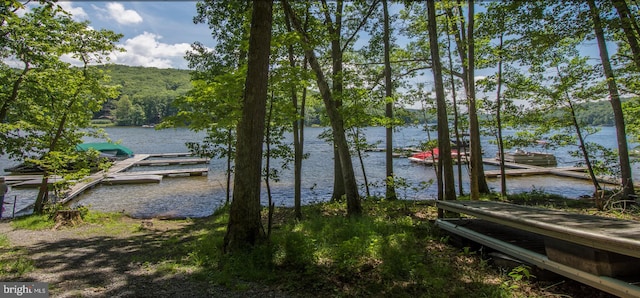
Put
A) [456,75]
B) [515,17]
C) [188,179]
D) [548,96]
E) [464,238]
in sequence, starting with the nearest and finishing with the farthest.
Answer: [464,238] < [515,17] < [548,96] < [456,75] < [188,179]

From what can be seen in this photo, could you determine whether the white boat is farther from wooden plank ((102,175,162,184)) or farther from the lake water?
wooden plank ((102,175,162,184))

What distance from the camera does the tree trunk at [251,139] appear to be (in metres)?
4.86

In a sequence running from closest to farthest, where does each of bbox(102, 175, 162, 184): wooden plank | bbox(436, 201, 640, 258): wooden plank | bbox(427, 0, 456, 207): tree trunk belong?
bbox(436, 201, 640, 258): wooden plank → bbox(427, 0, 456, 207): tree trunk → bbox(102, 175, 162, 184): wooden plank

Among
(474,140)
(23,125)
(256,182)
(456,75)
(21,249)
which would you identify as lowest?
(21,249)

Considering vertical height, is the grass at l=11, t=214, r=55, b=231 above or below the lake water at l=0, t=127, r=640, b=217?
above

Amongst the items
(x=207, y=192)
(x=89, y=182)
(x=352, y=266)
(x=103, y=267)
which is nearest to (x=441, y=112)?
(x=352, y=266)

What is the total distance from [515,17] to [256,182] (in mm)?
8540

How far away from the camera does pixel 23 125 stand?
8.84m

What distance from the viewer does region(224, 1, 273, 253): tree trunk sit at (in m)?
4.86

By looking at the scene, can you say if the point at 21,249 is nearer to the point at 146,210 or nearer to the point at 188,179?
the point at 146,210

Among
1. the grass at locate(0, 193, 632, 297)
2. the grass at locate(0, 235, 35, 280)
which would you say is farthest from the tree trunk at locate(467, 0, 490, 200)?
the grass at locate(0, 235, 35, 280)

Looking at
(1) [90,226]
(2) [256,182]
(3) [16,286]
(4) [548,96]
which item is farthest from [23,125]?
(4) [548,96]

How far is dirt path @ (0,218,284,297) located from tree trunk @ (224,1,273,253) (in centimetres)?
103

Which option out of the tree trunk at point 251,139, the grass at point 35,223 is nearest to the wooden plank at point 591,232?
the tree trunk at point 251,139
